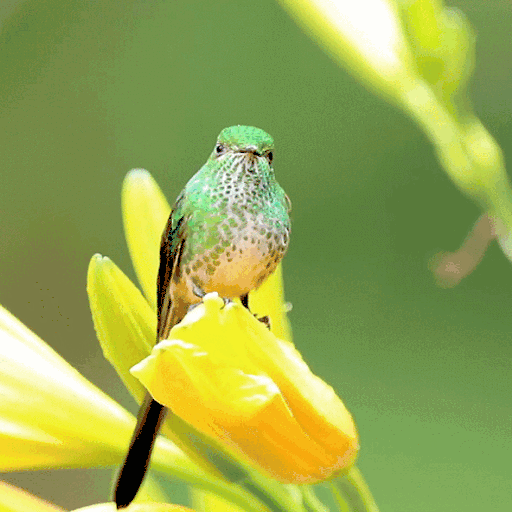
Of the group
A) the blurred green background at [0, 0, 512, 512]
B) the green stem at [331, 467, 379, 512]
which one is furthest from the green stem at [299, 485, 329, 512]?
the blurred green background at [0, 0, 512, 512]

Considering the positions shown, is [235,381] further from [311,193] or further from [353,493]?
[311,193]

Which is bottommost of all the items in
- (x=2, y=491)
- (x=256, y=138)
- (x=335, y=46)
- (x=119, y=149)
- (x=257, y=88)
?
(x=2, y=491)

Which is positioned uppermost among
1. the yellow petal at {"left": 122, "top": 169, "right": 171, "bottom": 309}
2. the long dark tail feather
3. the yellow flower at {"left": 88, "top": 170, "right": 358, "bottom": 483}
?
the yellow petal at {"left": 122, "top": 169, "right": 171, "bottom": 309}

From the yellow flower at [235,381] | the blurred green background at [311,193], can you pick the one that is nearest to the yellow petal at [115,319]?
the yellow flower at [235,381]

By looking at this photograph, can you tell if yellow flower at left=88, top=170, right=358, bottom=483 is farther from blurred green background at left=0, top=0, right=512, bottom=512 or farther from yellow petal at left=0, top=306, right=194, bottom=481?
blurred green background at left=0, top=0, right=512, bottom=512

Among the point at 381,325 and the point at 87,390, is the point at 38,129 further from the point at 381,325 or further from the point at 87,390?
the point at 87,390

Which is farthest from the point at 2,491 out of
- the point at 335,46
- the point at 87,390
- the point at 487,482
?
the point at 487,482

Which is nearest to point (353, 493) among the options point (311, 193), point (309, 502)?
point (309, 502)

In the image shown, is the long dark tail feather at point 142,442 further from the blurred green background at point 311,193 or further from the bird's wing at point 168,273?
the blurred green background at point 311,193
